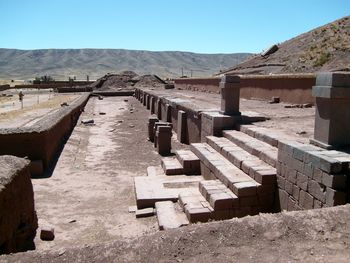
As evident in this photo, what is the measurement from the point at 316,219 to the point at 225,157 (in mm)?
4148

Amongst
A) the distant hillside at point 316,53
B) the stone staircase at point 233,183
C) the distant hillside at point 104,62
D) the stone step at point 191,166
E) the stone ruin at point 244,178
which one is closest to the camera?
the stone ruin at point 244,178

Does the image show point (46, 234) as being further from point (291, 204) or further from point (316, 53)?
point (316, 53)

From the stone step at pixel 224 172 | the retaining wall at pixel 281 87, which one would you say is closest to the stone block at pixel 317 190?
the stone step at pixel 224 172

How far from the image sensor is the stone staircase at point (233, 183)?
6.15 meters

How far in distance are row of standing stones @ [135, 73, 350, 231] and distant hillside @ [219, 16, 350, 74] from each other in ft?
38.0

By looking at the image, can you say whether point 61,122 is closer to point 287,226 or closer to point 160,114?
point 160,114

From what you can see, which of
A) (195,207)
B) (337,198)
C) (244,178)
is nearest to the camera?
(337,198)

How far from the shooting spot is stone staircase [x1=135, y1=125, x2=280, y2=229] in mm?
6148

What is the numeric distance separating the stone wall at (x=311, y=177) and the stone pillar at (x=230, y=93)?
4.02 meters

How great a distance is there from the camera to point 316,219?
4.09m

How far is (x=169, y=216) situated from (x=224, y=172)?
1431 millimetres

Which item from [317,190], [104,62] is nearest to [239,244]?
[317,190]

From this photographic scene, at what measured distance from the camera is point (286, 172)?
19.7ft

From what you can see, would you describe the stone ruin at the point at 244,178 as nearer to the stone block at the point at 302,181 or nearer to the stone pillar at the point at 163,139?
the stone block at the point at 302,181
